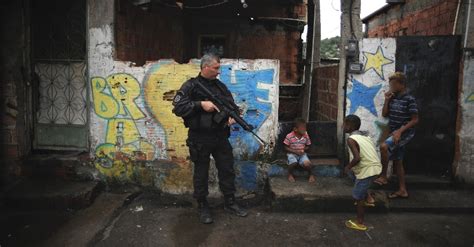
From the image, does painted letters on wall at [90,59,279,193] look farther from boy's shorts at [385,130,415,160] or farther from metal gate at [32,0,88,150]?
boy's shorts at [385,130,415,160]

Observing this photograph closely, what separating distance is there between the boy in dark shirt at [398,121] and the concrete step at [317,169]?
66cm

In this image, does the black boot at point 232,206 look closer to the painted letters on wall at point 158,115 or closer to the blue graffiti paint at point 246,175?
the blue graffiti paint at point 246,175

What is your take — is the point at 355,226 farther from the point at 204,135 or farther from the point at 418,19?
the point at 418,19

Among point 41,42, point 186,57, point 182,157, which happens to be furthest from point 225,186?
point 186,57

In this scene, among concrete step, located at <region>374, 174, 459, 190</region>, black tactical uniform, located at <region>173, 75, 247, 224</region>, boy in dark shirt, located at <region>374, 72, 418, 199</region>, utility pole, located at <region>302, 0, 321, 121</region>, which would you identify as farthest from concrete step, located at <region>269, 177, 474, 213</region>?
utility pole, located at <region>302, 0, 321, 121</region>

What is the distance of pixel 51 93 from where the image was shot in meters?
5.20

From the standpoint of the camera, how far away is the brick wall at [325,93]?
5.92 metres

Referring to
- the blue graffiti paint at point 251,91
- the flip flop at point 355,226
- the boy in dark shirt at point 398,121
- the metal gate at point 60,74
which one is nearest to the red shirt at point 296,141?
the blue graffiti paint at point 251,91

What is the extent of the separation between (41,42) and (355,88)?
454cm

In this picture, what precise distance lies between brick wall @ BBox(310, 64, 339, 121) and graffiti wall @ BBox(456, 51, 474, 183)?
5.72ft

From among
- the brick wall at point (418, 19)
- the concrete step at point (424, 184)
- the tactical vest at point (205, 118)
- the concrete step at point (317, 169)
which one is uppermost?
the brick wall at point (418, 19)

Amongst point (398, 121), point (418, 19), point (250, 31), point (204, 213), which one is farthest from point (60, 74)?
point (418, 19)

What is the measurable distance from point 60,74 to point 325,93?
14.5 feet

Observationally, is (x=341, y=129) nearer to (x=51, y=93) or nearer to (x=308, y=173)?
(x=308, y=173)
